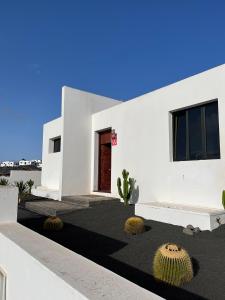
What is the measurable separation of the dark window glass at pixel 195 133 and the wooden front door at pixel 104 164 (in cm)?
527

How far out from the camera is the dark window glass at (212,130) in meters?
8.03

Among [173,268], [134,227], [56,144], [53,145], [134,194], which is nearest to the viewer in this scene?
[173,268]

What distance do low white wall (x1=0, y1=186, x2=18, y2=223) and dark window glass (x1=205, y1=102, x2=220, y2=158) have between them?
231 inches

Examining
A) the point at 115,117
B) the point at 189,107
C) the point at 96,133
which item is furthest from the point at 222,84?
the point at 96,133

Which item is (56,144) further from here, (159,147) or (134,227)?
(134,227)

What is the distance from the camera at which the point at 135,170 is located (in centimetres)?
1075

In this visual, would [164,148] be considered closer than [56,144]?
Yes

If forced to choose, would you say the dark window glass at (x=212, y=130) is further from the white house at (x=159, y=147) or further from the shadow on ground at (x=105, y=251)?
the shadow on ground at (x=105, y=251)

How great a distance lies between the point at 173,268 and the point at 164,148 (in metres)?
5.88

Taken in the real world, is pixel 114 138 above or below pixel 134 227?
above

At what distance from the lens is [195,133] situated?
8.84 metres

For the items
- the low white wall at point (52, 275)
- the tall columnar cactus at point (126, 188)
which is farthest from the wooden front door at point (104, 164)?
the low white wall at point (52, 275)

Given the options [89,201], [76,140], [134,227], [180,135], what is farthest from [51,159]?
[134,227]

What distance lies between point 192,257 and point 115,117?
26.8 feet
